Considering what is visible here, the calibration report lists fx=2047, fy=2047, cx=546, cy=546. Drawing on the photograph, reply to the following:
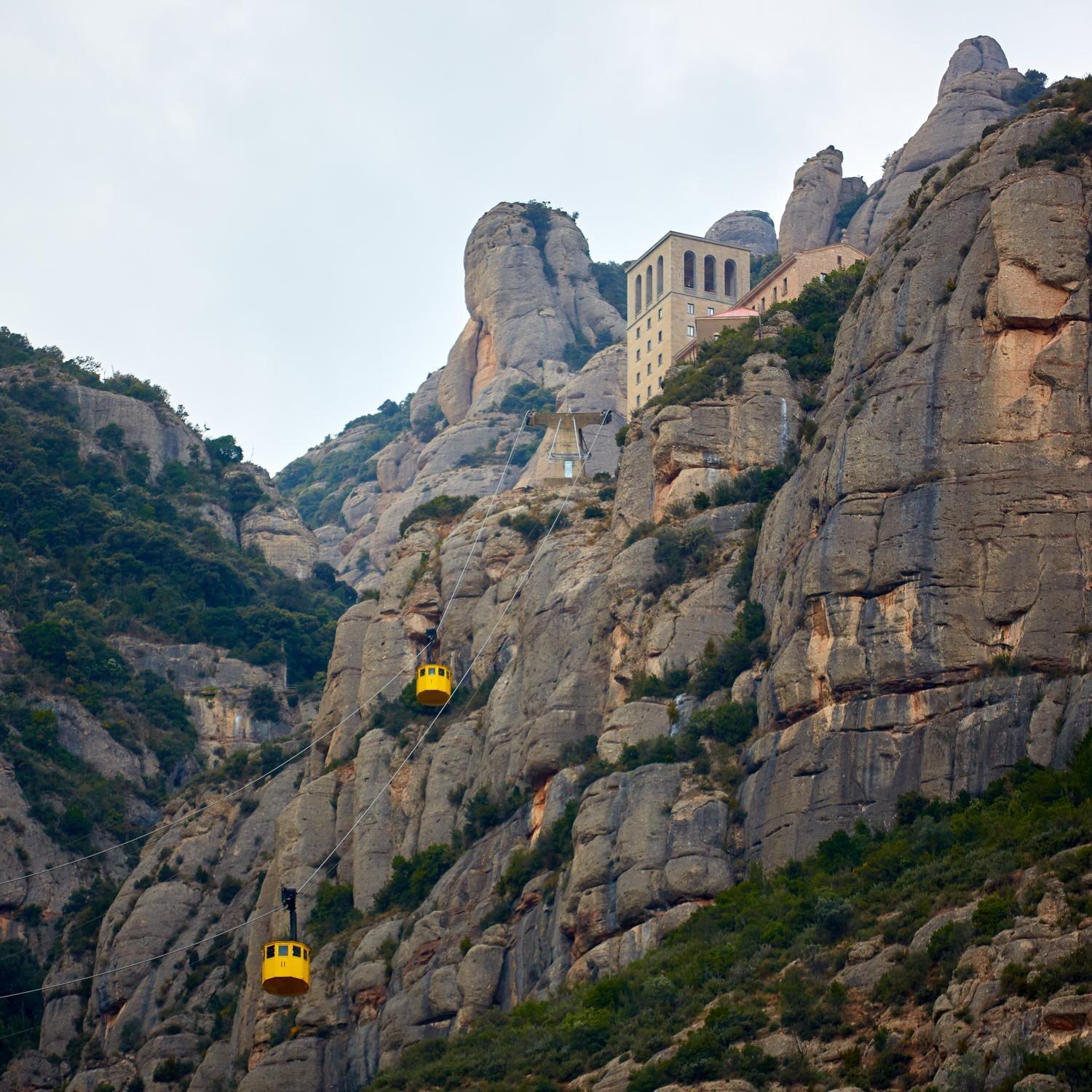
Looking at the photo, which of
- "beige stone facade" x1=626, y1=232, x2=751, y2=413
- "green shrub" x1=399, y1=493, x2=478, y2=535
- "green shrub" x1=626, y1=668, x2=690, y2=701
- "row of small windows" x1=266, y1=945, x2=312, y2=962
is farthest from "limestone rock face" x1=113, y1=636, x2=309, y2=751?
"green shrub" x1=626, y1=668, x2=690, y2=701

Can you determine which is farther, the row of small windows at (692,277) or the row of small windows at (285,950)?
the row of small windows at (692,277)

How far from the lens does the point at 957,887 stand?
4784 cm

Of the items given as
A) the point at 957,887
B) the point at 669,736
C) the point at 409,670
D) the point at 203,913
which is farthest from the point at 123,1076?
the point at 957,887

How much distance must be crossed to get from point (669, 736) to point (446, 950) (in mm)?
10634

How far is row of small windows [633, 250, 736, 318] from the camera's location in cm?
11588

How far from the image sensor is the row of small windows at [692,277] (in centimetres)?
11588

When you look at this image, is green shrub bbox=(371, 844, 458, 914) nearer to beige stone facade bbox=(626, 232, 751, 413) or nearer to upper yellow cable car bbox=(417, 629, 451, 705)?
upper yellow cable car bbox=(417, 629, 451, 705)

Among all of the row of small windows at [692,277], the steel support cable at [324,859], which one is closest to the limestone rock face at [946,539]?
the steel support cable at [324,859]

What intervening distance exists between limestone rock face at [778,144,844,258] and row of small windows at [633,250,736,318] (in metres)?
17.9

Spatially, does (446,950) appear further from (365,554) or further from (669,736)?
(365,554)

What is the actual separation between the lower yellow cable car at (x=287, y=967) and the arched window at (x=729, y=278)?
5769 cm

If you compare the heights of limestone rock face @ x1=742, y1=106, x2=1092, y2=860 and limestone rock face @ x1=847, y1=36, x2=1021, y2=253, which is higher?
limestone rock face @ x1=847, y1=36, x2=1021, y2=253

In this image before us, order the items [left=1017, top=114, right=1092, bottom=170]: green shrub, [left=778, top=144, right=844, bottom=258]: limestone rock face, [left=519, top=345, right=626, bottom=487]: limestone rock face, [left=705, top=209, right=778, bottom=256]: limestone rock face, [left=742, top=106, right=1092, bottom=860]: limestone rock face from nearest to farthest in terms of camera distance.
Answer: [left=742, top=106, right=1092, bottom=860]: limestone rock face < [left=1017, top=114, right=1092, bottom=170]: green shrub < [left=519, top=345, right=626, bottom=487]: limestone rock face < [left=778, top=144, right=844, bottom=258]: limestone rock face < [left=705, top=209, right=778, bottom=256]: limestone rock face

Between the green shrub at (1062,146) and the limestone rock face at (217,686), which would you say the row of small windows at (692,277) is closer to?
the limestone rock face at (217,686)
